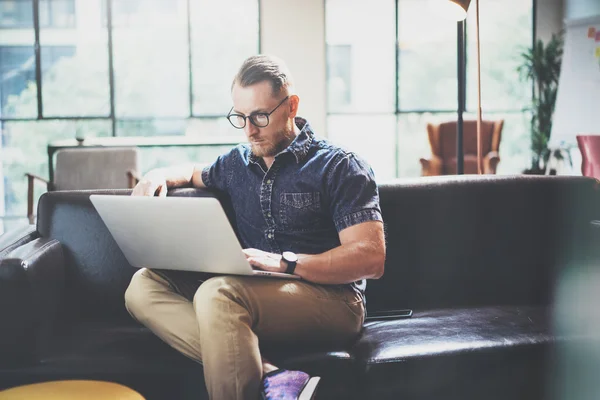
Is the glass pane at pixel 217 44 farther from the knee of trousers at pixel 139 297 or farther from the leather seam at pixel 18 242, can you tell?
the knee of trousers at pixel 139 297

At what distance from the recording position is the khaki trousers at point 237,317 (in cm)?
179

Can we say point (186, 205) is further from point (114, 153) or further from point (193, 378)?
point (114, 153)

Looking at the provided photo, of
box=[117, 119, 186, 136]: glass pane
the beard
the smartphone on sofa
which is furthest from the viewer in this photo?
box=[117, 119, 186, 136]: glass pane

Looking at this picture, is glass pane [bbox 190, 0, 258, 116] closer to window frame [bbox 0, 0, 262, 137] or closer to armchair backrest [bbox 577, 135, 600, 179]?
window frame [bbox 0, 0, 262, 137]

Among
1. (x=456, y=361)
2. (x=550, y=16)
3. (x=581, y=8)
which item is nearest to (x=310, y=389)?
(x=456, y=361)

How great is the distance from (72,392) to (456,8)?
7.11ft

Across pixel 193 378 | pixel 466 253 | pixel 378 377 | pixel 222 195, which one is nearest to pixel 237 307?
pixel 193 378

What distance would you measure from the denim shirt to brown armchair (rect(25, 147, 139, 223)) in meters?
3.51

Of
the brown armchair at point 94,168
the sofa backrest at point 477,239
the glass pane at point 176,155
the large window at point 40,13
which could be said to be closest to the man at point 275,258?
the sofa backrest at point 477,239

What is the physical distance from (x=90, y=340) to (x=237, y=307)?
53cm

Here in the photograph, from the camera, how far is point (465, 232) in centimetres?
246

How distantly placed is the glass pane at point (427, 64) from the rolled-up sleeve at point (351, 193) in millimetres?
6072

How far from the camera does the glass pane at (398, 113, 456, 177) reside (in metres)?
8.04

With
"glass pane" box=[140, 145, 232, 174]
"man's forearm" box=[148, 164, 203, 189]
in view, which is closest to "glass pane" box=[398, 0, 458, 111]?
"glass pane" box=[140, 145, 232, 174]
